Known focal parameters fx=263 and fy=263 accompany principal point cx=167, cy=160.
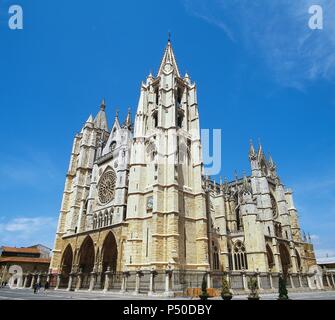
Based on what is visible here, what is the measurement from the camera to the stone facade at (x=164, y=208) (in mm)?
24453

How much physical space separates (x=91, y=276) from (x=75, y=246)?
29.6ft

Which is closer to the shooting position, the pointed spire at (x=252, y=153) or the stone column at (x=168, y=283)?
the stone column at (x=168, y=283)

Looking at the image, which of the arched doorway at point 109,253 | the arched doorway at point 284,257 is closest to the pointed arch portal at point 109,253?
the arched doorway at point 109,253

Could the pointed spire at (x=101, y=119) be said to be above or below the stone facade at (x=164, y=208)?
above

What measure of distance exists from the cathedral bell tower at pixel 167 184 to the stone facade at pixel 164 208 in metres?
0.09

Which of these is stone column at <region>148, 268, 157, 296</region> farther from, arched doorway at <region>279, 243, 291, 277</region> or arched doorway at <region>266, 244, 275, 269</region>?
arched doorway at <region>279, 243, 291, 277</region>

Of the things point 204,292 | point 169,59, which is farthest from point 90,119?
point 204,292

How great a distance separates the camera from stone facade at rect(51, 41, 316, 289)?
80.2 feet

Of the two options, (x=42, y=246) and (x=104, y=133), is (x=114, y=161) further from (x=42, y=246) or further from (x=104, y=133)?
(x=42, y=246)

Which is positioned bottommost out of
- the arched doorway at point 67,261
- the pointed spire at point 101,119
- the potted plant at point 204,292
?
the potted plant at point 204,292

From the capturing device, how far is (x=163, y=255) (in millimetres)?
23188

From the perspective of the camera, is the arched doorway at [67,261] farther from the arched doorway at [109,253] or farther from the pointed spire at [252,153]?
the pointed spire at [252,153]

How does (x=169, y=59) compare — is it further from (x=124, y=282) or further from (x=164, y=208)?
(x=124, y=282)
